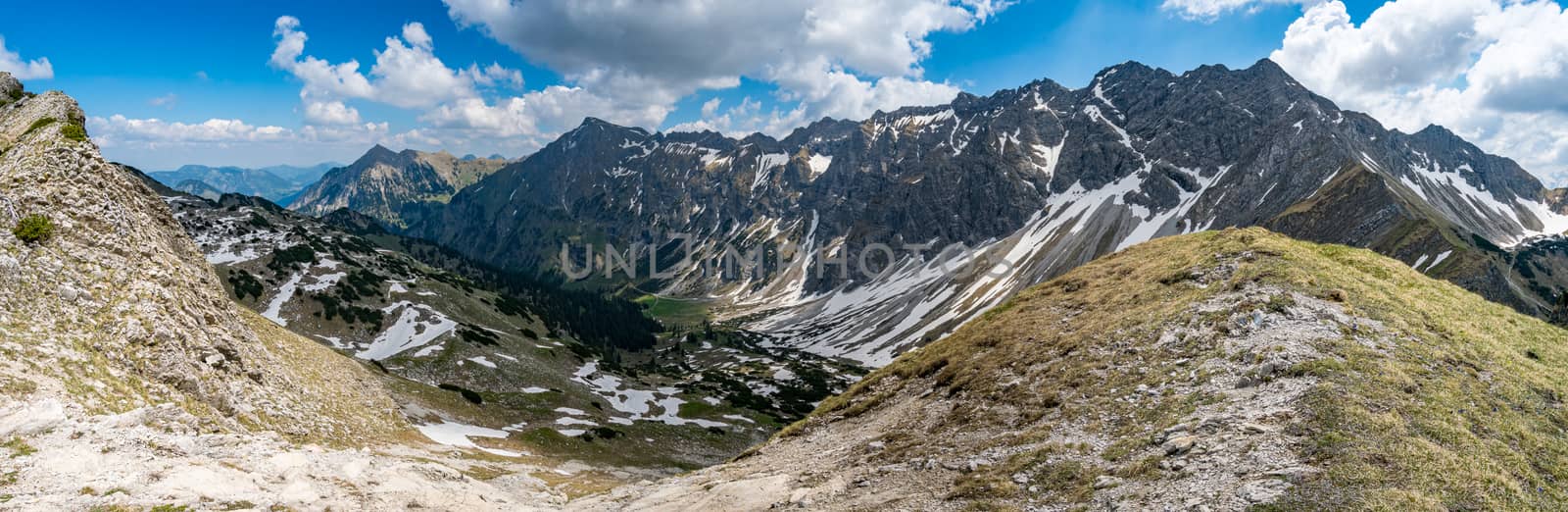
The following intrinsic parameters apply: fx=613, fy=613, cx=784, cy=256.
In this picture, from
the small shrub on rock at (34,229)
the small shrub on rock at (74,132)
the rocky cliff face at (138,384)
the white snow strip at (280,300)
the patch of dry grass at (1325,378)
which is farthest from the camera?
the white snow strip at (280,300)

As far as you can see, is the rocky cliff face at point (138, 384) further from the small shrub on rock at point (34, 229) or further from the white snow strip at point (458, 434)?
the white snow strip at point (458, 434)

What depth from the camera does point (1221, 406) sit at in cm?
1838

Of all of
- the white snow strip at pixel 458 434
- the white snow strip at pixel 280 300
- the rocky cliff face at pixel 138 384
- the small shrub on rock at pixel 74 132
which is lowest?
the white snow strip at pixel 458 434

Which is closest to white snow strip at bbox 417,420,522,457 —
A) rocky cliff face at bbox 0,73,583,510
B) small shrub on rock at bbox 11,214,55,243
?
rocky cliff face at bbox 0,73,583,510

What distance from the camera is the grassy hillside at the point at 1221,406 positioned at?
14328mm

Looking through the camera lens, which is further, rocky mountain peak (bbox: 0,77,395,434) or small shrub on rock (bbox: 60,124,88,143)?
small shrub on rock (bbox: 60,124,88,143)

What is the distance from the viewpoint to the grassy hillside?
1433cm

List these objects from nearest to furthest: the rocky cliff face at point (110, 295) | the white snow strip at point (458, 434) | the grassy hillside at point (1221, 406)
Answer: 1. the grassy hillside at point (1221, 406)
2. the rocky cliff face at point (110, 295)
3. the white snow strip at point (458, 434)

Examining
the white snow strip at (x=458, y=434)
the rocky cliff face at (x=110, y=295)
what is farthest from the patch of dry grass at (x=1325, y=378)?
the white snow strip at (x=458, y=434)

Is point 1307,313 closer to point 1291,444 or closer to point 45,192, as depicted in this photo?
point 1291,444

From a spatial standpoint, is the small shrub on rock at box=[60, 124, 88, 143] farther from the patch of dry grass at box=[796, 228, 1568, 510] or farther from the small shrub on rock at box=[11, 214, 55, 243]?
the patch of dry grass at box=[796, 228, 1568, 510]

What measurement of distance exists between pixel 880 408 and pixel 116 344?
3378cm

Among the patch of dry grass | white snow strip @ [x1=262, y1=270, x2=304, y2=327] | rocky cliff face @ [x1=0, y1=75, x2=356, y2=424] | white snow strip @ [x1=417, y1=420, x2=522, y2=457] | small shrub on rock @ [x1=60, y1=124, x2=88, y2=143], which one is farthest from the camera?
white snow strip @ [x1=262, y1=270, x2=304, y2=327]

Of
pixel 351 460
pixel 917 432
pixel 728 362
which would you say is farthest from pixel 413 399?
pixel 728 362
